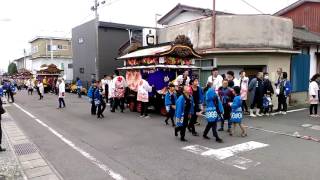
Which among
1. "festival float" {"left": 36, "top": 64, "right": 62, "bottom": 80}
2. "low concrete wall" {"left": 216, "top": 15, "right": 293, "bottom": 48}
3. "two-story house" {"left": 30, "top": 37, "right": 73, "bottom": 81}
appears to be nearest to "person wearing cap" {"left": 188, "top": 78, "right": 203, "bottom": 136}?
"low concrete wall" {"left": 216, "top": 15, "right": 293, "bottom": 48}

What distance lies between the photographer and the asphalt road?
6.38m

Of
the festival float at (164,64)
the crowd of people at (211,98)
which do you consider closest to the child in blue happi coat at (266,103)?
the crowd of people at (211,98)

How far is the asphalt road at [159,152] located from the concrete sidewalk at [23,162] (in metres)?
0.22

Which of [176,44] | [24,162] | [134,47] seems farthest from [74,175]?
[134,47]

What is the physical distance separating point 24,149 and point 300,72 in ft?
50.8

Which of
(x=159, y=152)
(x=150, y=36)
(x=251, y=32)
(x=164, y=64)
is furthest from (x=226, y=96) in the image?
(x=150, y=36)

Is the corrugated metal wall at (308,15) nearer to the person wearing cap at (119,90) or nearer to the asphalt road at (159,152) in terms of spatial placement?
the asphalt road at (159,152)

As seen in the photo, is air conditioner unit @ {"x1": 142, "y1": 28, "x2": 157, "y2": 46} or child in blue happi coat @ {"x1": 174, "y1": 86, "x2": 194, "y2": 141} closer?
child in blue happi coat @ {"x1": 174, "y1": 86, "x2": 194, "y2": 141}

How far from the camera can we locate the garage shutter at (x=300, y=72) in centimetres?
1759

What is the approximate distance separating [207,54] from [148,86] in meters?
3.85

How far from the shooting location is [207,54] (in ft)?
51.9

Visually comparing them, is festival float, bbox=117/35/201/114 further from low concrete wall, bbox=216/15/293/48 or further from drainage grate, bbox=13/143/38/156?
drainage grate, bbox=13/143/38/156

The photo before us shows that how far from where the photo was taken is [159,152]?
313 inches

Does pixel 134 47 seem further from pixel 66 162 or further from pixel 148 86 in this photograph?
pixel 66 162
